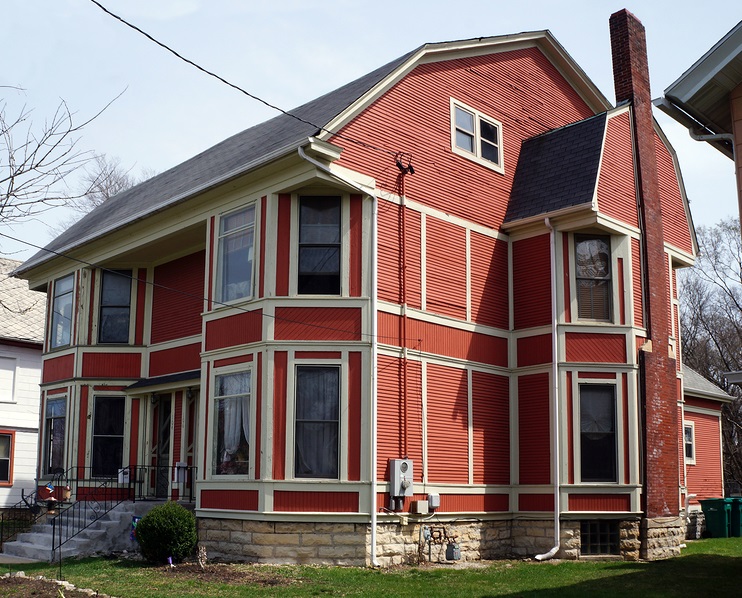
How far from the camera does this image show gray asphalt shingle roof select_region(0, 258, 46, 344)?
29.0 metres

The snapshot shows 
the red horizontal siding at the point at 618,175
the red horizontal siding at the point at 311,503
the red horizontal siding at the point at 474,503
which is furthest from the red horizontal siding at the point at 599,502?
the red horizontal siding at the point at 618,175

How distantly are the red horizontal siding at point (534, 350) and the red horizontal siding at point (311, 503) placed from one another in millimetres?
5003

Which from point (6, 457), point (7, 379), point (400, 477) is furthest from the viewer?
point (7, 379)

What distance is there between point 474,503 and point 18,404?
17795mm

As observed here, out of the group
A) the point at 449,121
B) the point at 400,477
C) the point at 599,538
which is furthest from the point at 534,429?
the point at 449,121

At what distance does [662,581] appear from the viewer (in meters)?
13.5

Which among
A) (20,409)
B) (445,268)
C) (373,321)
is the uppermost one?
(445,268)

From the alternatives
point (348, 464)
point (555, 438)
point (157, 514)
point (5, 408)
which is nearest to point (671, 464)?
point (555, 438)

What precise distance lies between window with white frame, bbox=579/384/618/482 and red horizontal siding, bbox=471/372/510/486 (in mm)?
1563

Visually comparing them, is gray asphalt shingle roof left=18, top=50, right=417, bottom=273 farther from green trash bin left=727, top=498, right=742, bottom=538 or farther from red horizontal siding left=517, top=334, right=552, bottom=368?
green trash bin left=727, top=498, right=742, bottom=538

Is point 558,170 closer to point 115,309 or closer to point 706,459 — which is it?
point 115,309

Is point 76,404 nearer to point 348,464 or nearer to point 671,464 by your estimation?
point 348,464

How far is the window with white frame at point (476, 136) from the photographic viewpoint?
1820cm

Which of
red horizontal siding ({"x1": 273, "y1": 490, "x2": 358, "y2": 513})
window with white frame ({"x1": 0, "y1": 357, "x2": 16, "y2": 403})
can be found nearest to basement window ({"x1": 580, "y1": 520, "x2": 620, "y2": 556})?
Result: red horizontal siding ({"x1": 273, "y1": 490, "x2": 358, "y2": 513})
